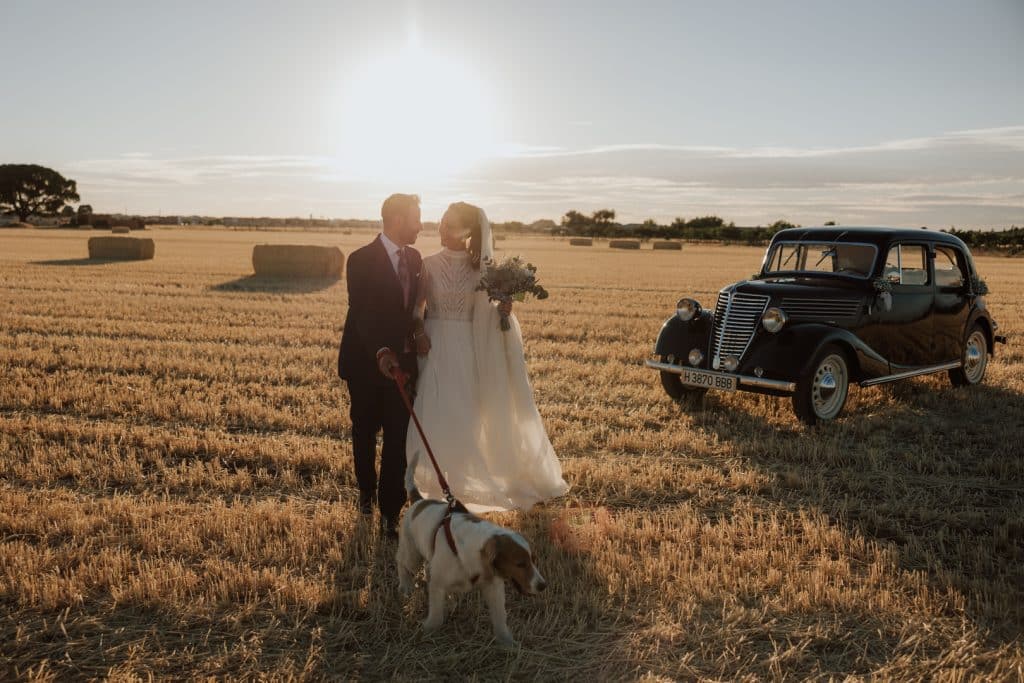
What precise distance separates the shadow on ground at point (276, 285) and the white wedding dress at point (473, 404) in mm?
15741

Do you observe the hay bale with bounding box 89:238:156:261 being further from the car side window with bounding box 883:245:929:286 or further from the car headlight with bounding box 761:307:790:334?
the car side window with bounding box 883:245:929:286

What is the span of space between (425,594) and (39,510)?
2.87m

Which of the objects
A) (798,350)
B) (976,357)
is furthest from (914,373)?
(798,350)

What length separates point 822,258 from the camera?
9.57 meters

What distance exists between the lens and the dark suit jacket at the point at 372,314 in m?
5.05

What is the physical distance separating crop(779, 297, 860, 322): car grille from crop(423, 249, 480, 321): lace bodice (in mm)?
4461

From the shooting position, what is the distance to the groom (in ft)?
16.6

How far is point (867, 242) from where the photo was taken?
9.38m

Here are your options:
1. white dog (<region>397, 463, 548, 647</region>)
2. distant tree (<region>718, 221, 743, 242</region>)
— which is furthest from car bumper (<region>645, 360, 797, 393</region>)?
distant tree (<region>718, 221, 743, 242</region>)

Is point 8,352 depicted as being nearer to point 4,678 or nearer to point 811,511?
point 4,678

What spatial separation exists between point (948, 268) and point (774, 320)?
3296mm

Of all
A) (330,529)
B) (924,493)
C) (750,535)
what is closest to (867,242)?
(924,493)

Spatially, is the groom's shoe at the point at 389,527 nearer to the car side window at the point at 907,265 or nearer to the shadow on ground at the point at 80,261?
the car side window at the point at 907,265

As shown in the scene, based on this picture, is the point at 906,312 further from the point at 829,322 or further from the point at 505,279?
the point at 505,279
